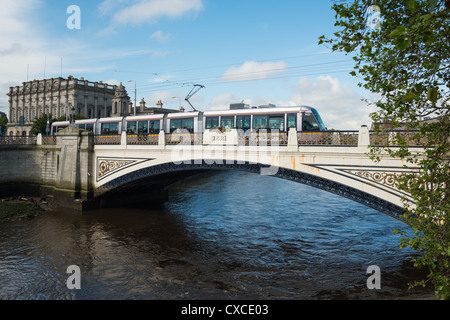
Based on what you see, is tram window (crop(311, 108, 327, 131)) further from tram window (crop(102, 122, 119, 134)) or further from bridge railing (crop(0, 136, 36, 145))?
bridge railing (crop(0, 136, 36, 145))

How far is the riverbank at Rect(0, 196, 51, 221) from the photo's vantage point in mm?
21812

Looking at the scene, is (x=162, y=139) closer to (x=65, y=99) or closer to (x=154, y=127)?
(x=154, y=127)

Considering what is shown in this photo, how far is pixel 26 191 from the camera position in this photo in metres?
27.7

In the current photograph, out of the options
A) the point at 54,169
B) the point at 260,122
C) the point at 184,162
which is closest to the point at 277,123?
the point at 260,122

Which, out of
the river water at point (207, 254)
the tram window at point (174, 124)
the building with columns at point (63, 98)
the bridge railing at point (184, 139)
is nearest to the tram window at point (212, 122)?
the bridge railing at point (184, 139)

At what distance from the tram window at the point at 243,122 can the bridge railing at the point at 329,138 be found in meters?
4.71

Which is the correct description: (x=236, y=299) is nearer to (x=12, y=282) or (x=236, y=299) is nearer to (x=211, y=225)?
(x=12, y=282)

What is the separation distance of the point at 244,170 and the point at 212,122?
483cm

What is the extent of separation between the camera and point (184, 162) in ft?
64.5

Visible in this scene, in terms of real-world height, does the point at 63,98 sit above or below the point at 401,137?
above

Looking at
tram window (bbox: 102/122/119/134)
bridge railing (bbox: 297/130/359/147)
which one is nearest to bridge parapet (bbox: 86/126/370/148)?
bridge railing (bbox: 297/130/359/147)

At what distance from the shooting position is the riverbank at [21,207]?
21.8 m

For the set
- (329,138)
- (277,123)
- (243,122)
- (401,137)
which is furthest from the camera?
(243,122)

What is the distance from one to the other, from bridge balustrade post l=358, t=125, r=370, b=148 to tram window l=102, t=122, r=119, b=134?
19.7m
